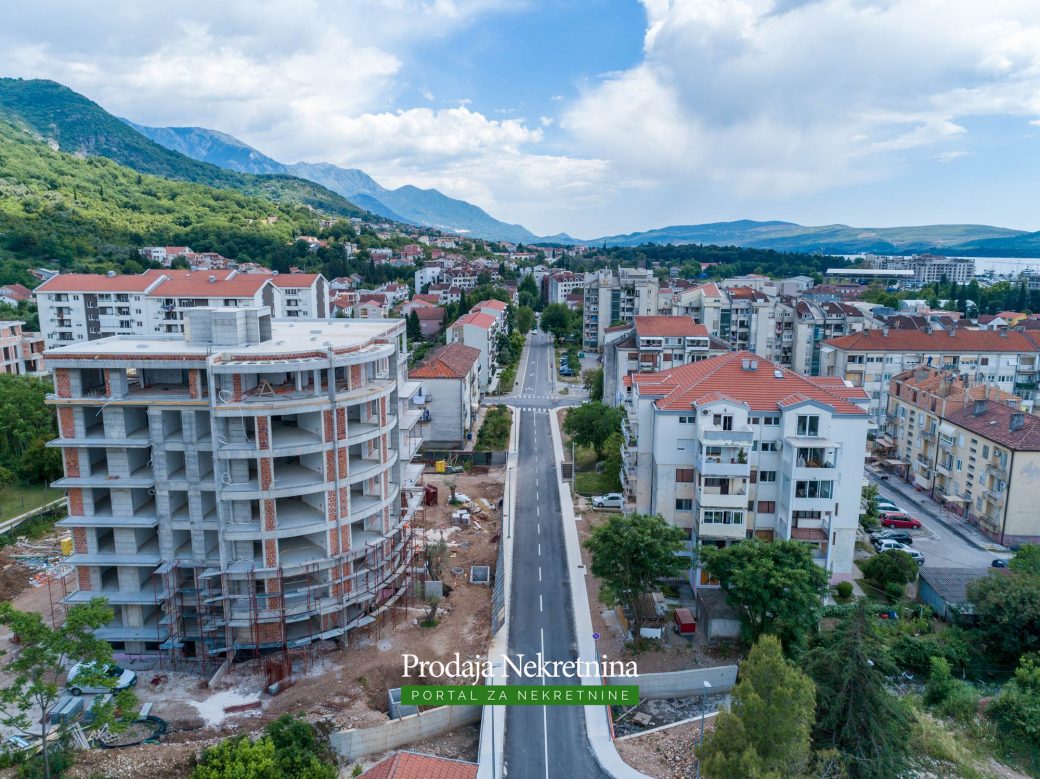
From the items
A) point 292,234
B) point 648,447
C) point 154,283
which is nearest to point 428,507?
point 648,447

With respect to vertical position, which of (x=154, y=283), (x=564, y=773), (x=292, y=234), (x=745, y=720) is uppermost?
(x=292, y=234)

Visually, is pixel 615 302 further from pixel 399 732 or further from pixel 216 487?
pixel 399 732

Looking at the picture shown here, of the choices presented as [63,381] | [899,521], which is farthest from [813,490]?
[63,381]

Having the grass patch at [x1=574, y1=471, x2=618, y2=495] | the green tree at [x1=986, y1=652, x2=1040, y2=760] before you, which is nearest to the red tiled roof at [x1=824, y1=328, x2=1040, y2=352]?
the grass patch at [x1=574, y1=471, x2=618, y2=495]

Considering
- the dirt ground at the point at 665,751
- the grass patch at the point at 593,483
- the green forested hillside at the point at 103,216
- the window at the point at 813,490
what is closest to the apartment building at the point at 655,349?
the grass patch at the point at 593,483

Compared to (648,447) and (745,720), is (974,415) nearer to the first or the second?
(648,447)
